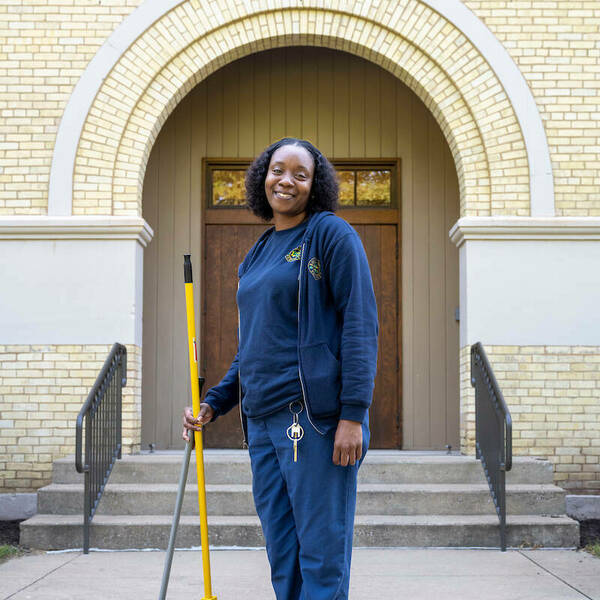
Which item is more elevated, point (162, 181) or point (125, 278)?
point (162, 181)

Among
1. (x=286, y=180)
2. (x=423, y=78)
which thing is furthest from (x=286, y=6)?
(x=286, y=180)

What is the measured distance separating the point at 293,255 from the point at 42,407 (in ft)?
16.4

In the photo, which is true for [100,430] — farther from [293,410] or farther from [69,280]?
[293,410]

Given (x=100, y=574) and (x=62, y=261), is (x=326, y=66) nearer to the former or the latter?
(x=62, y=261)

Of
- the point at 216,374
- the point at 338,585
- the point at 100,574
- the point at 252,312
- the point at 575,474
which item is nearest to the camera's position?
the point at 338,585

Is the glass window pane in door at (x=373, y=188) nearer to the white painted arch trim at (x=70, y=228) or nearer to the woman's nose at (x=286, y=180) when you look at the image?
the white painted arch trim at (x=70, y=228)

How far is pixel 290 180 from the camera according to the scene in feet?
9.46

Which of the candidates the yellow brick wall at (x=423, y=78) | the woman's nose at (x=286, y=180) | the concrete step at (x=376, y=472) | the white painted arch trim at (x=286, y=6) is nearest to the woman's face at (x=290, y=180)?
the woman's nose at (x=286, y=180)

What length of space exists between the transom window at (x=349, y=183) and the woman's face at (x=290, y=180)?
5.98 metres

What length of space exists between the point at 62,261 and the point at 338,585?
536 cm

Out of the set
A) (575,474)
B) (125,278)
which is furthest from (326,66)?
(575,474)

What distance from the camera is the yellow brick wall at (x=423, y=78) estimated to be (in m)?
7.33

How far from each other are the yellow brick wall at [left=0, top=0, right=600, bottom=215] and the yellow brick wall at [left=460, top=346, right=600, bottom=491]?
1.28 m

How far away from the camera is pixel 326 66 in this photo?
29.4 feet
